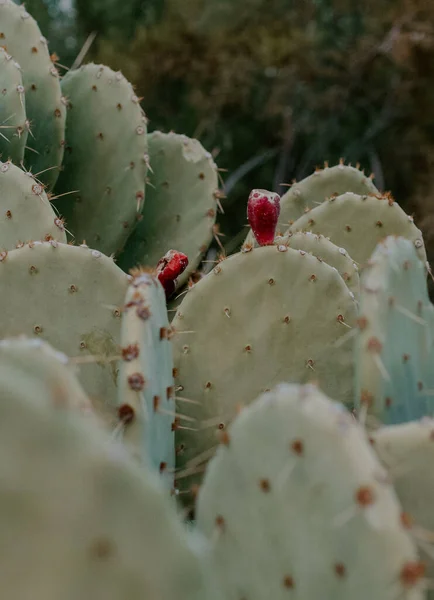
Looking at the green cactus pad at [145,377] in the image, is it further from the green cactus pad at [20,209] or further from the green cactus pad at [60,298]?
the green cactus pad at [20,209]

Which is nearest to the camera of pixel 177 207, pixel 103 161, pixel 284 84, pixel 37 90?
pixel 37 90

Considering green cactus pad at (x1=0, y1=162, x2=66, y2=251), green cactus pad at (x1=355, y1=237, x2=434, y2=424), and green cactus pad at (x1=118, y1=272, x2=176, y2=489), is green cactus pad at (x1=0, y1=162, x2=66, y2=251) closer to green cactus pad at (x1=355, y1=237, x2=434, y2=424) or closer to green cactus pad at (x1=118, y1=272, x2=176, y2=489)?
green cactus pad at (x1=118, y1=272, x2=176, y2=489)

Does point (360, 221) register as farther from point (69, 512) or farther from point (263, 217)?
point (69, 512)

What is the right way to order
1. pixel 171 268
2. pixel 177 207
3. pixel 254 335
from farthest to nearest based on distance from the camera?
1. pixel 177 207
2. pixel 171 268
3. pixel 254 335

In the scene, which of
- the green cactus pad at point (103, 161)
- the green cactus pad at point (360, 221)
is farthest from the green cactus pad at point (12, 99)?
the green cactus pad at point (360, 221)

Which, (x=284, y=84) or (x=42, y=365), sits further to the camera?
(x=284, y=84)

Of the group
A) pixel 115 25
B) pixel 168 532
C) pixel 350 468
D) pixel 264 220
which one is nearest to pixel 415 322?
pixel 264 220

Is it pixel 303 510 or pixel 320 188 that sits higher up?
pixel 303 510

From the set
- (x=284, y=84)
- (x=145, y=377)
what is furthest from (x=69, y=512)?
(x=284, y=84)
